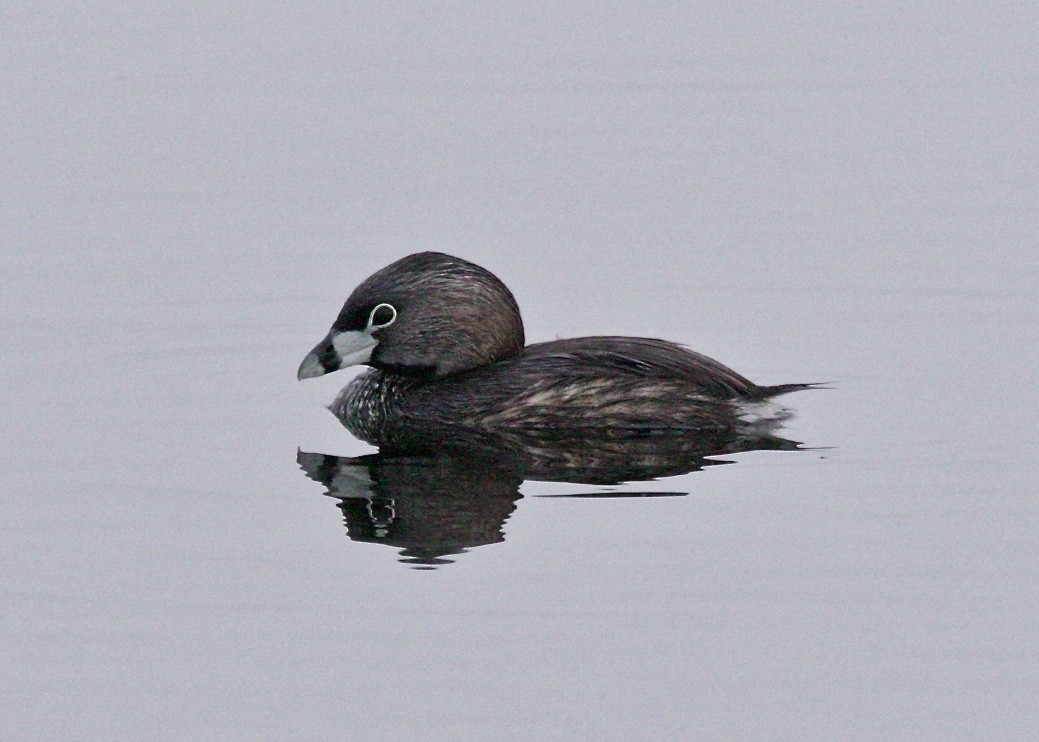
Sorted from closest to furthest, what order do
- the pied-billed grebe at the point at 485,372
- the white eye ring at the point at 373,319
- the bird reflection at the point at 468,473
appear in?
the bird reflection at the point at 468,473, the pied-billed grebe at the point at 485,372, the white eye ring at the point at 373,319

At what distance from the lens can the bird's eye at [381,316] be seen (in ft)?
40.1

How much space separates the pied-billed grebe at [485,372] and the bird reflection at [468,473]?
0.45ft

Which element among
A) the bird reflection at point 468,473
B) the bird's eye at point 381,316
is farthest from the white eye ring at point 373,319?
the bird reflection at point 468,473

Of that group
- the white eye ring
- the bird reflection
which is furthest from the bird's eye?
the bird reflection

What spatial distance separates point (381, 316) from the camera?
12.2m

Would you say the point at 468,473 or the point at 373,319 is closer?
the point at 468,473

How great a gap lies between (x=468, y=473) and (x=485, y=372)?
3.95 ft

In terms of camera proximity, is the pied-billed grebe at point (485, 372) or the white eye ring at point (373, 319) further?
the white eye ring at point (373, 319)

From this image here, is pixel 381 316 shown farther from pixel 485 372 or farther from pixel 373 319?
pixel 485 372

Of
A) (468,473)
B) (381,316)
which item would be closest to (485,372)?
(381,316)

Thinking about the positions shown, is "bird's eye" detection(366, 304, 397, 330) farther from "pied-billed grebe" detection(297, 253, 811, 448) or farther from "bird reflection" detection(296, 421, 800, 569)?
"bird reflection" detection(296, 421, 800, 569)

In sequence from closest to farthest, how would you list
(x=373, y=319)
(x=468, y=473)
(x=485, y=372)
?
(x=468, y=473) < (x=485, y=372) < (x=373, y=319)

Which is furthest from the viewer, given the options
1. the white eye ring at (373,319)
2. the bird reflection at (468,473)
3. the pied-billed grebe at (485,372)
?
the white eye ring at (373,319)

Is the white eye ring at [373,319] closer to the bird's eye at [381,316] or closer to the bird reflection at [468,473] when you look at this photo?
the bird's eye at [381,316]
